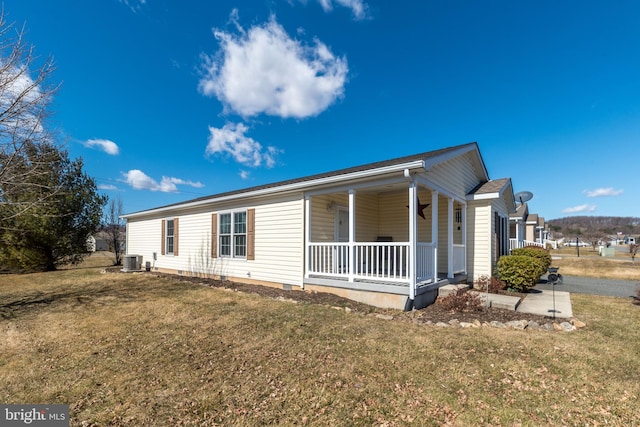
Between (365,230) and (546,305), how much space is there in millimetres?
5094

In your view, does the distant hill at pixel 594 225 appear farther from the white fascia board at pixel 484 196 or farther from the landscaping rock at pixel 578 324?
the landscaping rock at pixel 578 324

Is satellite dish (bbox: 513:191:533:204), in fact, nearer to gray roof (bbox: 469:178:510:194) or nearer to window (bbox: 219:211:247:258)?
gray roof (bbox: 469:178:510:194)

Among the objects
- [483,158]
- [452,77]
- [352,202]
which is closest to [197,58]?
[352,202]

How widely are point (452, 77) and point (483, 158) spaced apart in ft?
13.1

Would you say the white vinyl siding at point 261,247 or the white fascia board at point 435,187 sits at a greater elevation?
the white fascia board at point 435,187

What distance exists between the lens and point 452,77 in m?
11.9

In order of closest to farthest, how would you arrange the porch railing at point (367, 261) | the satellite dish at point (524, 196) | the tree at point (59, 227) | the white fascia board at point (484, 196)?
1. the porch railing at point (367, 261)
2. the white fascia board at point (484, 196)
3. the satellite dish at point (524, 196)
4. the tree at point (59, 227)

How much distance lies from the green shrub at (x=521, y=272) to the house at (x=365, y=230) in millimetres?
632

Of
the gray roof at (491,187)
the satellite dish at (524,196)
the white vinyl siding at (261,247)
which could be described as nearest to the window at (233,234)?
the white vinyl siding at (261,247)

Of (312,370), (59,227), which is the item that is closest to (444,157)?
(312,370)

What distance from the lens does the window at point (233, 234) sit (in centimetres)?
986

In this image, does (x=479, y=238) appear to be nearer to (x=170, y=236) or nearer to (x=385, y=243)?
(x=385, y=243)

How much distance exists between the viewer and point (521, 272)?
808 centimetres

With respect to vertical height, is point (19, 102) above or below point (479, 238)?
above
